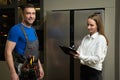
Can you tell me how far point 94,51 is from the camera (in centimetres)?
267

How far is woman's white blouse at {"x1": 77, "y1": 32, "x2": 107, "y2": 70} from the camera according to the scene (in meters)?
2.63

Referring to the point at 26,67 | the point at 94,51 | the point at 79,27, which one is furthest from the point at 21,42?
the point at 79,27

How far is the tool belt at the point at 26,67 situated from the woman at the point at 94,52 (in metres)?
0.52

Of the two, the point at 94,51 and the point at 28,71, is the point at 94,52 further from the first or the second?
the point at 28,71

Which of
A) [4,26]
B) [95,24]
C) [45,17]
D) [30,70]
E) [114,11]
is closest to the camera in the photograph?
[30,70]

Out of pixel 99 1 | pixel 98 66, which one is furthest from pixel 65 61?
pixel 98 66

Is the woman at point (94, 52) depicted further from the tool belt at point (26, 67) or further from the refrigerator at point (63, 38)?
the refrigerator at point (63, 38)

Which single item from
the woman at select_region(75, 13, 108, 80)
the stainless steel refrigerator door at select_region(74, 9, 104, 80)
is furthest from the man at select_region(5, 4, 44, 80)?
the stainless steel refrigerator door at select_region(74, 9, 104, 80)

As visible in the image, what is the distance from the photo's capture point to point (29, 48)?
8.61ft

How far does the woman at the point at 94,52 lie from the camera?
8.66ft

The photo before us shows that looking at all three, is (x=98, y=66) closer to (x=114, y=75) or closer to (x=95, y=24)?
(x=95, y=24)

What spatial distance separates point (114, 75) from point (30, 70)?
6.10 feet

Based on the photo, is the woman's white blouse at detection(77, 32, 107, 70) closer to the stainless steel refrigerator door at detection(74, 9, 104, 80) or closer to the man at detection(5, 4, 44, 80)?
the man at detection(5, 4, 44, 80)

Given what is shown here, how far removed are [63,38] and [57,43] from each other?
161mm
